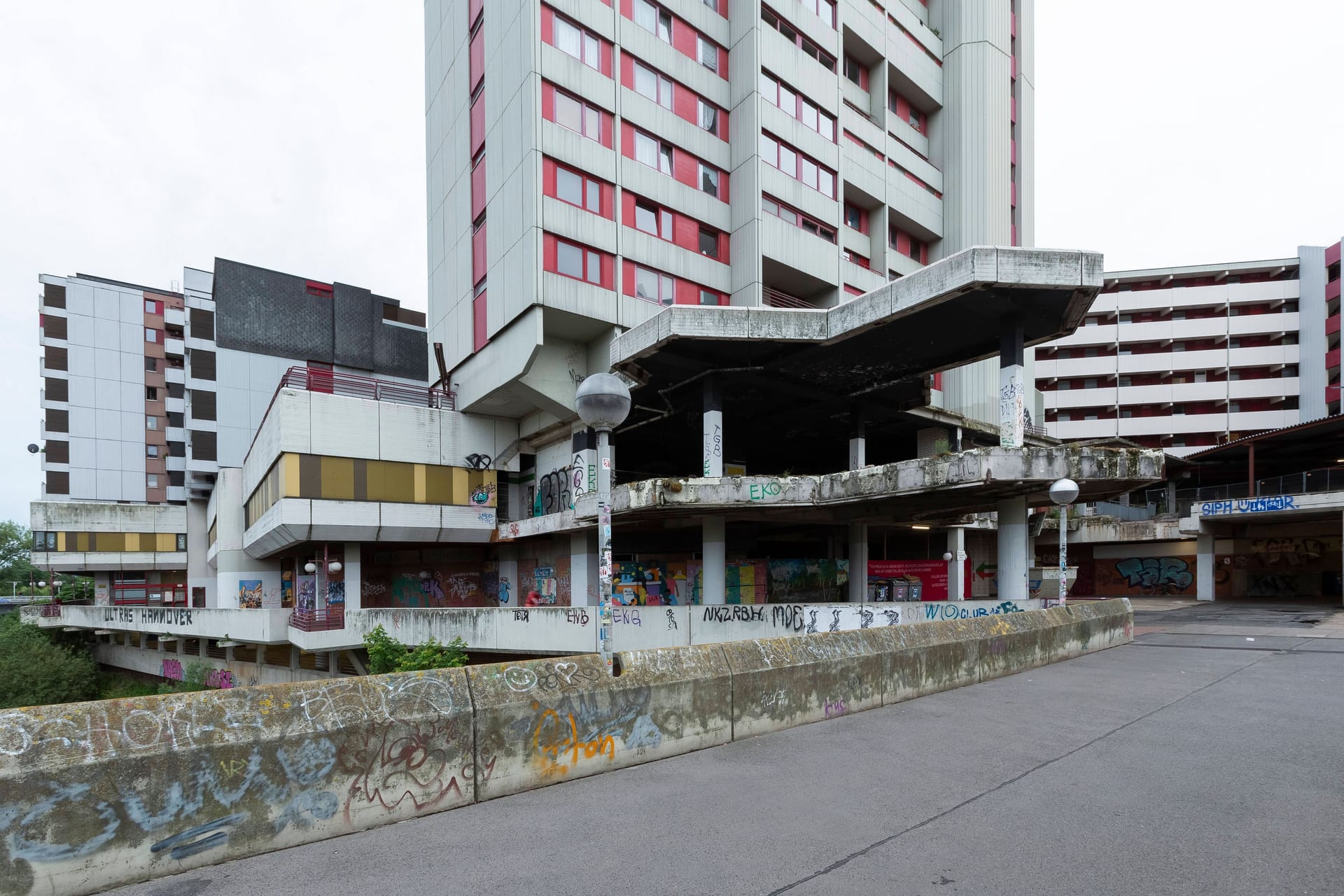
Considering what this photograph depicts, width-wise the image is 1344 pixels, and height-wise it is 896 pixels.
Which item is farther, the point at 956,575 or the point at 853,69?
the point at 853,69

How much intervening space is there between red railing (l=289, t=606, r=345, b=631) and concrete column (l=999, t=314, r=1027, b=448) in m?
21.4

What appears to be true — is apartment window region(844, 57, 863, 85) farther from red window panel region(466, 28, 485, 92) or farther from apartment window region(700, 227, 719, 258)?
red window panel region(466, 28, 485, 92)

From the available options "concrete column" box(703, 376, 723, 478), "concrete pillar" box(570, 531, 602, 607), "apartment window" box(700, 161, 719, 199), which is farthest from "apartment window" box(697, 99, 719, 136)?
"concrete pillar" box(570, 531, 602, 607)

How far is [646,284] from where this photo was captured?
27.3m

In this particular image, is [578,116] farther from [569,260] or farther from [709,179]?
[709,179]

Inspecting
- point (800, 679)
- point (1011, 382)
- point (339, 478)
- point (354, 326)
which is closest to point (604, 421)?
point (800, 679)

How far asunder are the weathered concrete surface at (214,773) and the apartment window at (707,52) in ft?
101

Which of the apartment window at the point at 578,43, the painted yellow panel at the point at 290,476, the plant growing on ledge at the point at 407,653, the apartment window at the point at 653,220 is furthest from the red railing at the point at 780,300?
the painted yellow panel at the point at 290,476

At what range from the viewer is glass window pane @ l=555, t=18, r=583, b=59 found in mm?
25203

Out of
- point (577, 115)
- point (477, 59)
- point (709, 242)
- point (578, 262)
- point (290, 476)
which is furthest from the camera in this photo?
point (709, 242)

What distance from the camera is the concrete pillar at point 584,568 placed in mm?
27016

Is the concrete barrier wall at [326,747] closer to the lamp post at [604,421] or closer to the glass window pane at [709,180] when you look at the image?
the lamp post at [604,421]

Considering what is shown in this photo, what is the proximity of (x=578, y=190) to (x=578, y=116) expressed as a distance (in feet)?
8.98

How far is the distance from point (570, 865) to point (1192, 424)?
235ft
